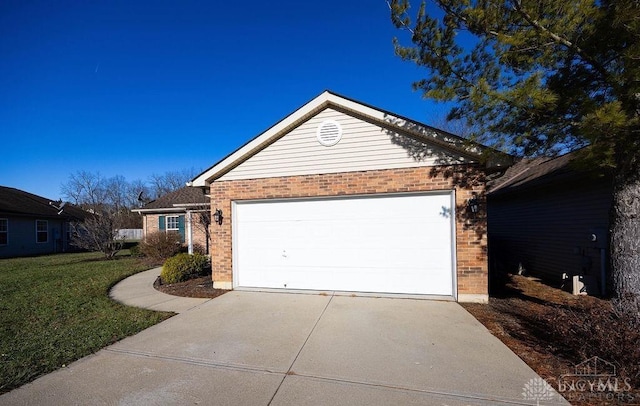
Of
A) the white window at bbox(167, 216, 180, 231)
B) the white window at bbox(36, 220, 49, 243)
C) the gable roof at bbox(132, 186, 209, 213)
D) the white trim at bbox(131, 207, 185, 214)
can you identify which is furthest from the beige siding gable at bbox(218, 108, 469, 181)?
the white window at bbox(36, 220, 49, 243)

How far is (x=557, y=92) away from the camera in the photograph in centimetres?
444

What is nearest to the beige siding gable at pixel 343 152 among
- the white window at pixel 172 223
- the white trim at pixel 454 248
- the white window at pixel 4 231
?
the white trim at pixel 454 248

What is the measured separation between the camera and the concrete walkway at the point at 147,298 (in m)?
6.05

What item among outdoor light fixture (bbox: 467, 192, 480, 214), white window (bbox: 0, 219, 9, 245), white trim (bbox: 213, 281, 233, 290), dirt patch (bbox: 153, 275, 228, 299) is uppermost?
outdoor light fixture (bbox: 467, 192, 480, 214)

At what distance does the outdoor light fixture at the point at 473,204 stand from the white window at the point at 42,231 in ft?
86.4

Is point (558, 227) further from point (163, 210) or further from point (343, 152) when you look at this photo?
point (163, 210)

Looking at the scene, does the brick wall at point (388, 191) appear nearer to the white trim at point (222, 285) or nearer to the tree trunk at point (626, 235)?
the white trim at point (222, 285)

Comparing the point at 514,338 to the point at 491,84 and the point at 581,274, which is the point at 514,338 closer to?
the point at 491,84

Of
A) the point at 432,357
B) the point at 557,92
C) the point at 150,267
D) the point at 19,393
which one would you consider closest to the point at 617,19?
the point at 557,92

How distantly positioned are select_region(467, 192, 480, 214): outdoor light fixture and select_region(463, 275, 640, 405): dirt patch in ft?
6.48

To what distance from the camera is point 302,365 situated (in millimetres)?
3496

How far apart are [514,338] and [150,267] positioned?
12.3 meters

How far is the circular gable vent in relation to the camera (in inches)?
265

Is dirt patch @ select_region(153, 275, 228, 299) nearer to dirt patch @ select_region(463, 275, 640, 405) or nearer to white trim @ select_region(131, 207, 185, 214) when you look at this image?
dirt patch @ select_region(463, 275, 640, 405)
